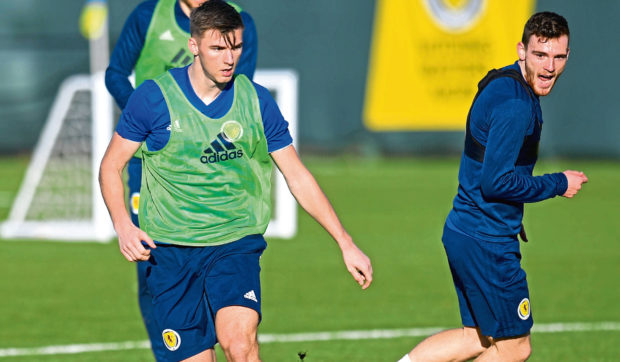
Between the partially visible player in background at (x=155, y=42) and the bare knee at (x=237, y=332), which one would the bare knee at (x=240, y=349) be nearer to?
the bare knee at (x=237, y=332)

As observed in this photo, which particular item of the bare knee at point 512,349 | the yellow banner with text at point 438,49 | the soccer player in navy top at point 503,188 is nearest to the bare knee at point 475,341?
the soccer player in navy top at point 503,188

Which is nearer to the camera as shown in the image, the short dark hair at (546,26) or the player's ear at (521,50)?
the short dark hair at (546,26)

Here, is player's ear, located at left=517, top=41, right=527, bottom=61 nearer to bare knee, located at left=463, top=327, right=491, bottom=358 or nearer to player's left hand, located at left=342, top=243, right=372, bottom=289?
player's left hand, located at left=342, top=243, right=372, bottom=289

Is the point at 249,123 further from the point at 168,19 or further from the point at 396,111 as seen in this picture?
the point at 396,111

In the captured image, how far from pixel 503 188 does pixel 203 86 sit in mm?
1447

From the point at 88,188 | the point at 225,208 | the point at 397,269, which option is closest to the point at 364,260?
the point at 225,208

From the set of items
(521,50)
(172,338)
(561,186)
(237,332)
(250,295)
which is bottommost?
(172,338)

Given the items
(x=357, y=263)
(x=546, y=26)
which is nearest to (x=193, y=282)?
(x=357, y=263)

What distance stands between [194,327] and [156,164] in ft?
2.56

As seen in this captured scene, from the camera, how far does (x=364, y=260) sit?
511cm

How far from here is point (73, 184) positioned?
44.5 feet

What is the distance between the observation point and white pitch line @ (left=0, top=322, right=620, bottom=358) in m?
7.55

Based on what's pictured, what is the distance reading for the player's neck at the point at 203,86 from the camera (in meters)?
5.23

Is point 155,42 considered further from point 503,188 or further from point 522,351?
point 522,351
